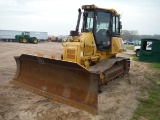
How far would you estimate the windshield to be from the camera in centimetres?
813

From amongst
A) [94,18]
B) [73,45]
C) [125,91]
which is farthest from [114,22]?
[125,91]

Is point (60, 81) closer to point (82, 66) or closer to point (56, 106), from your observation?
point (56, 106)

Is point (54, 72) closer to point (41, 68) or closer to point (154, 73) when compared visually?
point (41, 68)

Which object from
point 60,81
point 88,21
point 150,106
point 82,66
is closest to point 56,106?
point 60,81

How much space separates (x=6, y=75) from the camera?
954 cm

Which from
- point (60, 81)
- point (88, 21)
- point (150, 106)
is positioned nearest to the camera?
point (150, 106)

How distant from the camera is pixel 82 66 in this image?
5914mm

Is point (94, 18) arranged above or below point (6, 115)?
above

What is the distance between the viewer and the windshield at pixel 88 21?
26.7ft

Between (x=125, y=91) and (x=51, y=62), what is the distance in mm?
2913

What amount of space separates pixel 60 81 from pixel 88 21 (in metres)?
2.85

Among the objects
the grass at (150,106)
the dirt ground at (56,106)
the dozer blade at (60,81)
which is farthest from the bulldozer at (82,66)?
the grass at (150,106)

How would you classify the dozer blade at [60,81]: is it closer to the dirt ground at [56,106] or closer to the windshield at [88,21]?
the dirt ground at [56,106]

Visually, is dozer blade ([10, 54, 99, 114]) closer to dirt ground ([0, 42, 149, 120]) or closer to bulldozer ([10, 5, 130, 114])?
bulldozer ([10, 5, 130, 114])
